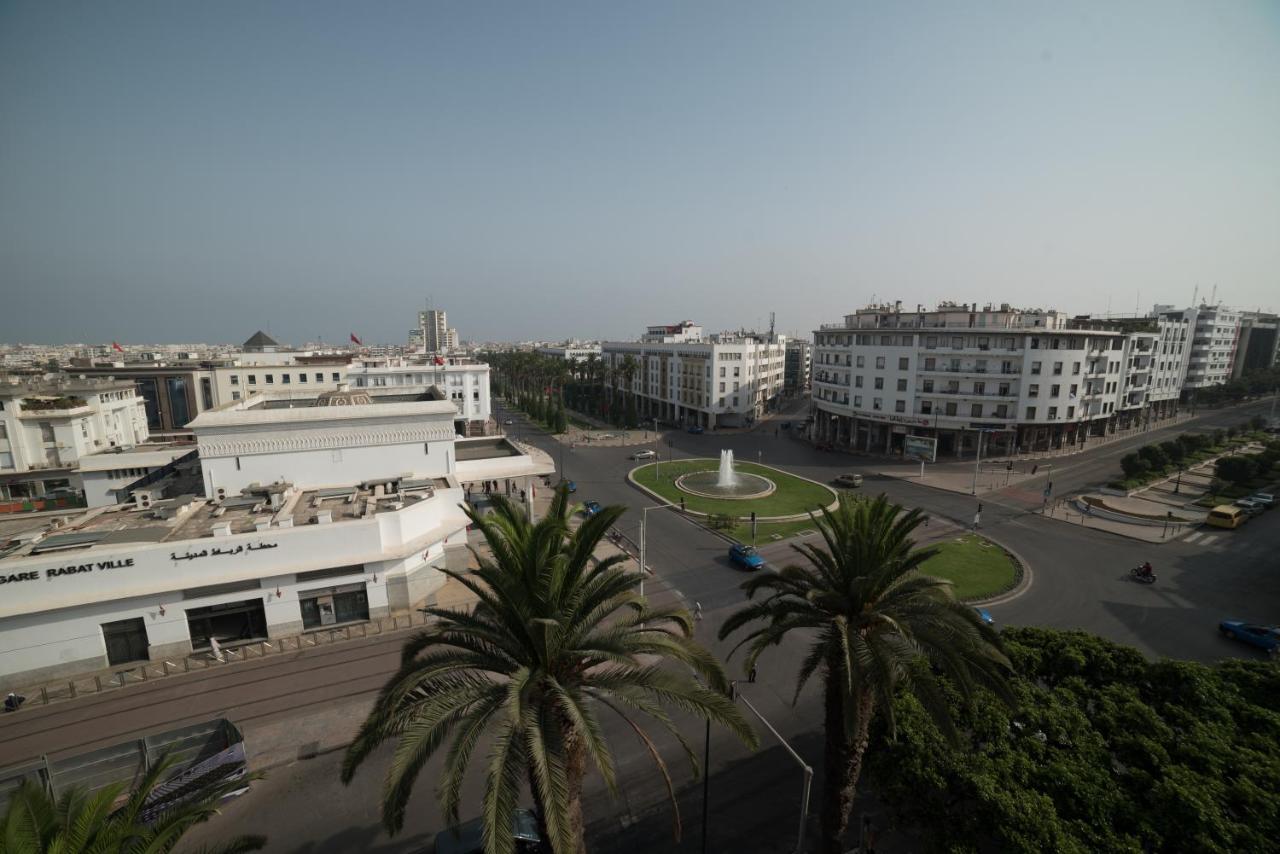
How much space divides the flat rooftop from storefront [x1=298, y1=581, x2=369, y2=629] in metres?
3.41

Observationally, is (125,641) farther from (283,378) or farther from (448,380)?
(448,380)

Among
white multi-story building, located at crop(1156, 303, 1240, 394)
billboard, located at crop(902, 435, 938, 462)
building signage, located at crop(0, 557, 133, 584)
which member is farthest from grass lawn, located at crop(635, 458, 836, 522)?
white multi-story building, located at crop(1156, 303, 1240, 394)

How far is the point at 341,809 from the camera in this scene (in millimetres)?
16375

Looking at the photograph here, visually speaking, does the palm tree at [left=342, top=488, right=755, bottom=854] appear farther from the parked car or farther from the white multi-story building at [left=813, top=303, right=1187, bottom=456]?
the white multi-story building at [left=813, top=303, right=1187, bottom=456]

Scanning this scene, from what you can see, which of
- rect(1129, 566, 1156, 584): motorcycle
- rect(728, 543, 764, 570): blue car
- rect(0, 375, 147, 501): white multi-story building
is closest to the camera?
rect(1129, 566, 1156, 584): motorcycle

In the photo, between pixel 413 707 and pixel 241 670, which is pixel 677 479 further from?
pixel 413 707

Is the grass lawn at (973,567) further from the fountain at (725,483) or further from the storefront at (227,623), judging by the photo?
the storefront at (227,623)

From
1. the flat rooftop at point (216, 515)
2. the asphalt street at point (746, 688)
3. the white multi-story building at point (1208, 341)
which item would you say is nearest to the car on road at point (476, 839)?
the asphalt street at point (746, 688)

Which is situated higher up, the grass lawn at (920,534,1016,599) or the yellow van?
the yellow van

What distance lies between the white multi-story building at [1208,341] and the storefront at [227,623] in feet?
404

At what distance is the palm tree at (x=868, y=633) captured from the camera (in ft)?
38.9

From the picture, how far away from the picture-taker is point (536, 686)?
1002cm

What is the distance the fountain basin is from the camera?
4806 centimetres

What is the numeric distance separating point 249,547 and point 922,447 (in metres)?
58.1
